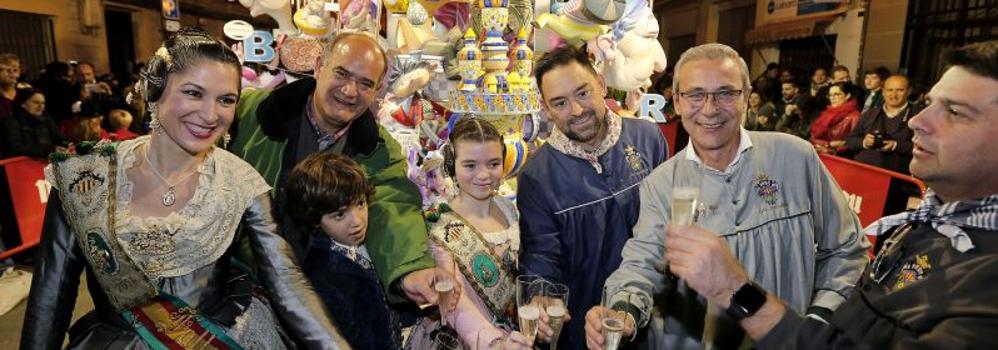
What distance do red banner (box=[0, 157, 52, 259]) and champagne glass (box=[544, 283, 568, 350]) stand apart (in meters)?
4.92

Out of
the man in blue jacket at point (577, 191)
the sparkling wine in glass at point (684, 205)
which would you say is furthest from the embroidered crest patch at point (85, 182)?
the sparkling wine in glass at point (684, 205)

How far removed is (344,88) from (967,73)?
207cm

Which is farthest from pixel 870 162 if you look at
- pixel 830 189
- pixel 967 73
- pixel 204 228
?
pixel 204 228

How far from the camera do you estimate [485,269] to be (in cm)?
238

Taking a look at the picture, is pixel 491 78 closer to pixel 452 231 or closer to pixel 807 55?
pixel 452 231

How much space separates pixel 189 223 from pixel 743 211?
69.2 inches

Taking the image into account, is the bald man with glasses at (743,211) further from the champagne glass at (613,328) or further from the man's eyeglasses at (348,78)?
the man's eyeglasses at (348,78)

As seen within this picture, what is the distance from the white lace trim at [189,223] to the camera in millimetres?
1669

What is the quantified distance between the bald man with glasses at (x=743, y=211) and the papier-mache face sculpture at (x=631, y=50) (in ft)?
5.42

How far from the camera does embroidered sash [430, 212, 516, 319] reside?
2367 millimetres

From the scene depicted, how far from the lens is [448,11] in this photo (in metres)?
3.71

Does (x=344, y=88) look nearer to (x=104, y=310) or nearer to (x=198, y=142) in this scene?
Answer: (x=198, y=142)

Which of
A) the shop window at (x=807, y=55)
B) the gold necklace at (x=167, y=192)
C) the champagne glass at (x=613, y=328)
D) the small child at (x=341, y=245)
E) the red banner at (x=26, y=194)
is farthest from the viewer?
the shop window at (x=807, y=55)

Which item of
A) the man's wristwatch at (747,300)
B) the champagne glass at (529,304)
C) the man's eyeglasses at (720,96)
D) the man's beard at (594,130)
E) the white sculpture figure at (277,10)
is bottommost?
the champagne glass at (529,304)
